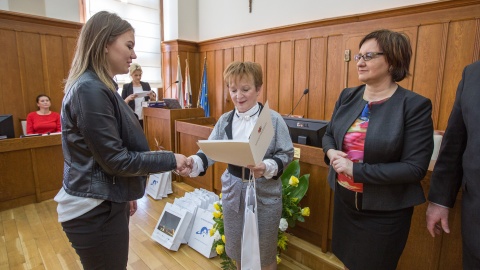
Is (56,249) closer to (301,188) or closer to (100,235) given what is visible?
(100,235)

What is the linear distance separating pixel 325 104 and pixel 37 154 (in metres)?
3.61

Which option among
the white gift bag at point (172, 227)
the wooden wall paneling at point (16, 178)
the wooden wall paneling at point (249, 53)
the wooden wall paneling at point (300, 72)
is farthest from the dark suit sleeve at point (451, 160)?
the wooden wall paneling at point (249, 53)

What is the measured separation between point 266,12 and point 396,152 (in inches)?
159

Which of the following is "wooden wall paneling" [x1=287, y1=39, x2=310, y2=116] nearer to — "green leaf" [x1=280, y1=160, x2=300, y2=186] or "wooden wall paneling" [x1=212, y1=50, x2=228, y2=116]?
"wooden wall paneling" [x1=212, y1=50, x2=228, y2=116]

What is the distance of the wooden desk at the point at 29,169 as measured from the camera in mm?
2936

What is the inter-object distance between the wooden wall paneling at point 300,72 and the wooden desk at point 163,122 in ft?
4.94

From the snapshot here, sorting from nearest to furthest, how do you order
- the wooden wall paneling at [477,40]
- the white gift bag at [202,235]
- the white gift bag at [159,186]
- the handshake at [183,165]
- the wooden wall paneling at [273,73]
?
the handshake at [183,165] → the white gift bag at [202,235] → the wooden wall paneling at [477,40] → the white gift bag at [159,186] → the wooden wall paneling at [273,73]

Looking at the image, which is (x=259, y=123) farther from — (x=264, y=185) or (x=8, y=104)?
(x=8, y=104)

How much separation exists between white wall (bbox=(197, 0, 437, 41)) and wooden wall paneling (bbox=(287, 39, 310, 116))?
37cm

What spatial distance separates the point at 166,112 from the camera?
3539 millimetres

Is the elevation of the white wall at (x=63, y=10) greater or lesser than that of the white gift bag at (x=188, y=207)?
greater

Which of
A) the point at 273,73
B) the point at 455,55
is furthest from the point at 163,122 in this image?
the point at 455,55

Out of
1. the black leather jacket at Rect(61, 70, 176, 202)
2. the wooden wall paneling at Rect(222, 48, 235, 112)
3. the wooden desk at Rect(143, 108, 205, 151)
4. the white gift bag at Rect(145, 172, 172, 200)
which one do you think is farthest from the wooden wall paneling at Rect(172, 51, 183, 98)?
the black leather jacket at Rect(61, 70, 176, 202)

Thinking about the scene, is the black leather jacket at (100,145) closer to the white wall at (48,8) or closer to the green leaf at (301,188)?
the green leaf at (301,188)
